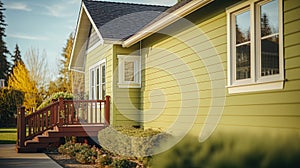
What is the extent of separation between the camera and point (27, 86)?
3325 cm

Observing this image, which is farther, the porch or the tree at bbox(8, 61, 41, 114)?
the tree at bbox(8, 61, 41, 114)

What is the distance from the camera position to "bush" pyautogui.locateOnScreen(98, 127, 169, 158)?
9750mm

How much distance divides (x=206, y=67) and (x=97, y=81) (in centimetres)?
808

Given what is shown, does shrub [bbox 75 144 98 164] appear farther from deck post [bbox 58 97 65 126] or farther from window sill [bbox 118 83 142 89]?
window sill [bbox 118 83 142 89]

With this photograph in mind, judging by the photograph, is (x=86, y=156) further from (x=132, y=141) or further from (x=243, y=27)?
(x=243, y=27)

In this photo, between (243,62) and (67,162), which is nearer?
(243,62)

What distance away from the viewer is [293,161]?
472 centimetres

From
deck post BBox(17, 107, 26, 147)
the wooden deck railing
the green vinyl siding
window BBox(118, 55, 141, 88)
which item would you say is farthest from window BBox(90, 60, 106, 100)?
deck post BBox(17, 107, 26, 147)

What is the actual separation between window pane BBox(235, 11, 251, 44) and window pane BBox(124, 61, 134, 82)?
617cm

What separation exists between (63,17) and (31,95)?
14227mm

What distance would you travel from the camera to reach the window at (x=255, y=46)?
19.9ft

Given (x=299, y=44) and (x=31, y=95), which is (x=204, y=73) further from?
(x=31, y=95)

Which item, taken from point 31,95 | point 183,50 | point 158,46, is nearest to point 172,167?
point 183,50

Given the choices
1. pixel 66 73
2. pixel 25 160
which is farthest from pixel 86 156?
pixel 66 73
